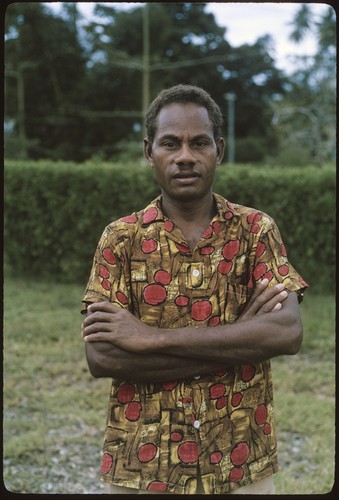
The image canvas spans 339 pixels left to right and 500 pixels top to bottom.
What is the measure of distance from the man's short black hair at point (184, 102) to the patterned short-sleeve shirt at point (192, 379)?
28 cm

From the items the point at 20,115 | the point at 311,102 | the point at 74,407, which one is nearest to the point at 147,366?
the point at 74,407

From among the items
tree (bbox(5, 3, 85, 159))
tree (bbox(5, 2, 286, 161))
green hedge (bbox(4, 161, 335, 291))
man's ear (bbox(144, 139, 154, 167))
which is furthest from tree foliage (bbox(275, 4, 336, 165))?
man's ear (bbox(144, 139, 154, 167))

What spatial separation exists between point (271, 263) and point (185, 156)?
1.46ft

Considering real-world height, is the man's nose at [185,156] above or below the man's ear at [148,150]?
below

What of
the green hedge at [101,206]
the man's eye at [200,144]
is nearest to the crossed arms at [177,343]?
the man's eye at [200,144]

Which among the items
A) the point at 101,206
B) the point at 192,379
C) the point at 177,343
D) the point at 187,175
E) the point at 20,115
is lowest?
the point at 192,379

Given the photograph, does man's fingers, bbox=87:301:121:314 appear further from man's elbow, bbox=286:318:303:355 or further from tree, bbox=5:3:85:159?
tree, bbox=5:3:85:159

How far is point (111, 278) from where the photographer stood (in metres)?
2.13

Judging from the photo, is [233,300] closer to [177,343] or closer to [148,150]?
[177,343]

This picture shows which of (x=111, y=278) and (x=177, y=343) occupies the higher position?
(x=111, y=278)

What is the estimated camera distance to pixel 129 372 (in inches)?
81.0

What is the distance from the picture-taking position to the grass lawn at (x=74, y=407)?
14.7 ft

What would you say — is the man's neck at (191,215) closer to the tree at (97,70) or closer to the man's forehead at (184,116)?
the man's forehead at (184,116)

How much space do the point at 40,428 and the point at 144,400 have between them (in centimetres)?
336
